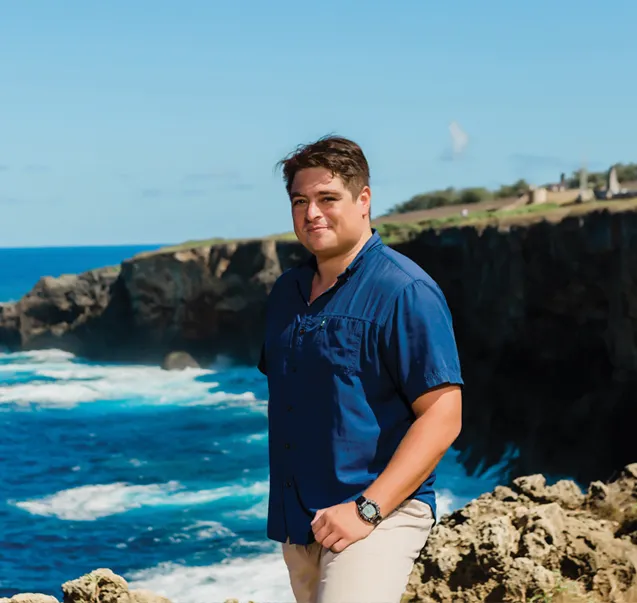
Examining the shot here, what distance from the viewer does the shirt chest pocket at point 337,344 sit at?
345cm

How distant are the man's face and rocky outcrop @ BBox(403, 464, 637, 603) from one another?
11.4 feet

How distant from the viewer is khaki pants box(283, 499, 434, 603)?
11.2 ft

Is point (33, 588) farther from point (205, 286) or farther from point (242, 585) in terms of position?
point (205, 286)

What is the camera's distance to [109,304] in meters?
57.9

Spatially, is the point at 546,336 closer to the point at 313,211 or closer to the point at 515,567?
the point at 515,567

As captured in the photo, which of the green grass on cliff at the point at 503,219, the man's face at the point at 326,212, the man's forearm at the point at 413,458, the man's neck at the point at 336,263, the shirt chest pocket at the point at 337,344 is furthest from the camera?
the green grass on cliff at the point at 503,219

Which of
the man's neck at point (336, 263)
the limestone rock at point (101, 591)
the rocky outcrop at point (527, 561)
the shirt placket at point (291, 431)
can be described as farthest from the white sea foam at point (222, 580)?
the man's neck at point (336, 263)

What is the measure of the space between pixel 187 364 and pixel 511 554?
47927 mm

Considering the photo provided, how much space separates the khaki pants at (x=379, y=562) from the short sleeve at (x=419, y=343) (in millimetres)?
454

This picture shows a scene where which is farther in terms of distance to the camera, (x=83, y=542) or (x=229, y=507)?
(x=229, y=507)

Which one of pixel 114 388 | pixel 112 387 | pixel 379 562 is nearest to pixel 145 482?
pixel 114 388

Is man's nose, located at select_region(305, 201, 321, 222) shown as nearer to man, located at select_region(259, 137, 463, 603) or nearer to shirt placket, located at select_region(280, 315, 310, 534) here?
man, located at select_region(259, 137, 463, 603)

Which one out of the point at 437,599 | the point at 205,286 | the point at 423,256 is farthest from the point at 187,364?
the point at 437,599

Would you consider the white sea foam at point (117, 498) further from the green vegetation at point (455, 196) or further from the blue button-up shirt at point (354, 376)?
the green vegetation at point (455, 196)
